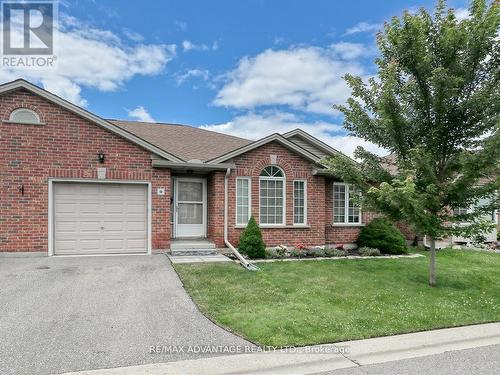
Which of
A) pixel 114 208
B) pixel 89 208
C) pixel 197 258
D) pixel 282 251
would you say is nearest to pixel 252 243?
pixel 282 251

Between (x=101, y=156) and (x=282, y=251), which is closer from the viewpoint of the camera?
(x=101, y=156)

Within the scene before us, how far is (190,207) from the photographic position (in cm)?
1237

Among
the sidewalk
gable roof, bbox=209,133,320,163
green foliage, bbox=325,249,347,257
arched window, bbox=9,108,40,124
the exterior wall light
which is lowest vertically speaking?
the sidewalk

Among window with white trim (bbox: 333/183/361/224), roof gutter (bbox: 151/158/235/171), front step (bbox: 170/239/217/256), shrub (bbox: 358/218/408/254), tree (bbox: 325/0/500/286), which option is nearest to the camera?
tree (bbox: 325/0/500/286)

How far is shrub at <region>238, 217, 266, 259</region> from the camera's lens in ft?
35.8

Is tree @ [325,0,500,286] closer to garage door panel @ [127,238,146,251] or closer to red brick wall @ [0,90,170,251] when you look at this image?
garage door panel @ [127,238,146,251]

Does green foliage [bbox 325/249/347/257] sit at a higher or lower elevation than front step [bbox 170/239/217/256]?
lower

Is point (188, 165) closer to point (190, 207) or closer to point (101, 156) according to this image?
point (190, 207)

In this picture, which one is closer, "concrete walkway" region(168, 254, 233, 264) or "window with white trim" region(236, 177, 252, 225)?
"concrete walkway" region(168, 254, 233, 264)

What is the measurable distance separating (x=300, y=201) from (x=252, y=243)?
2.73 metres

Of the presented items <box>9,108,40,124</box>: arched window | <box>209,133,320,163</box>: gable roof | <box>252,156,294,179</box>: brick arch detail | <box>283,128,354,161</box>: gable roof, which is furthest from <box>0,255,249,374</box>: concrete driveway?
<box>283,128,354,161</box>: gable roof

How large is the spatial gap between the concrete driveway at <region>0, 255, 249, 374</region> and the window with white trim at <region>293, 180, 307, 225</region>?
5392mm

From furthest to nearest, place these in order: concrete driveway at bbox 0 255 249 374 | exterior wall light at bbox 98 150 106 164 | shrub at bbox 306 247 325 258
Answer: shrub at bbox 306 247 325 258 → exterior wall light at bbox 98 150 106 164 → concrete driveway at bbox 0 255 249 374

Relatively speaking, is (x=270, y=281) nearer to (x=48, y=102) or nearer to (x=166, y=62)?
(x=48, y=102)
